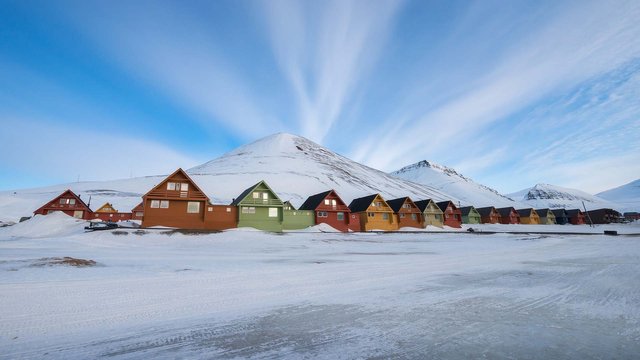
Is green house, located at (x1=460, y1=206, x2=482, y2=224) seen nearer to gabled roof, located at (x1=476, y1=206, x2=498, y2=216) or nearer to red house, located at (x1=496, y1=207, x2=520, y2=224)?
gabled roof, located at (x1=476, y1=206, x2=498, y2=216)

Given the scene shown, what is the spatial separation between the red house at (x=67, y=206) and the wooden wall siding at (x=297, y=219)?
147 ft

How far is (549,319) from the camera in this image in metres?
5.01

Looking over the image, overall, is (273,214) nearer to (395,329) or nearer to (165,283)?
(165,283)

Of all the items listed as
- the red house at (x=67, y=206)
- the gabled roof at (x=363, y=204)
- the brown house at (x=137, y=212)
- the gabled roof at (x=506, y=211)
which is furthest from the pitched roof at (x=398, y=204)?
the red house at (x=67, y=206)

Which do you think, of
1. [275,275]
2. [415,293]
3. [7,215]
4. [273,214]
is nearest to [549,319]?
[415,293]

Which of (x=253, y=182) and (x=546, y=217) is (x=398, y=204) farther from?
(x=253, y=182)

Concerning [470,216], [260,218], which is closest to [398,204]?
[260,218]

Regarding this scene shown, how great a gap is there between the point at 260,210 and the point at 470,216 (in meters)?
64.8

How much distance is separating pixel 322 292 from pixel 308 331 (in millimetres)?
2901

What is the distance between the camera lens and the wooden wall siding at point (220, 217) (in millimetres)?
36906

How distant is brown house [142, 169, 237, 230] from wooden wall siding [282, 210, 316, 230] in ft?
31.6

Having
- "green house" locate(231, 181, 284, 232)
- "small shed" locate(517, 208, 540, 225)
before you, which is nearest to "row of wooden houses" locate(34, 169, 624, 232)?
"green house" locate(231, 181, 284, 232)

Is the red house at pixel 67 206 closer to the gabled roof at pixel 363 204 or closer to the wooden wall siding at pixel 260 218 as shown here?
the wooden wall siding at pixel 260 218

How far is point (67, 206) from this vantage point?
55.7 meters
